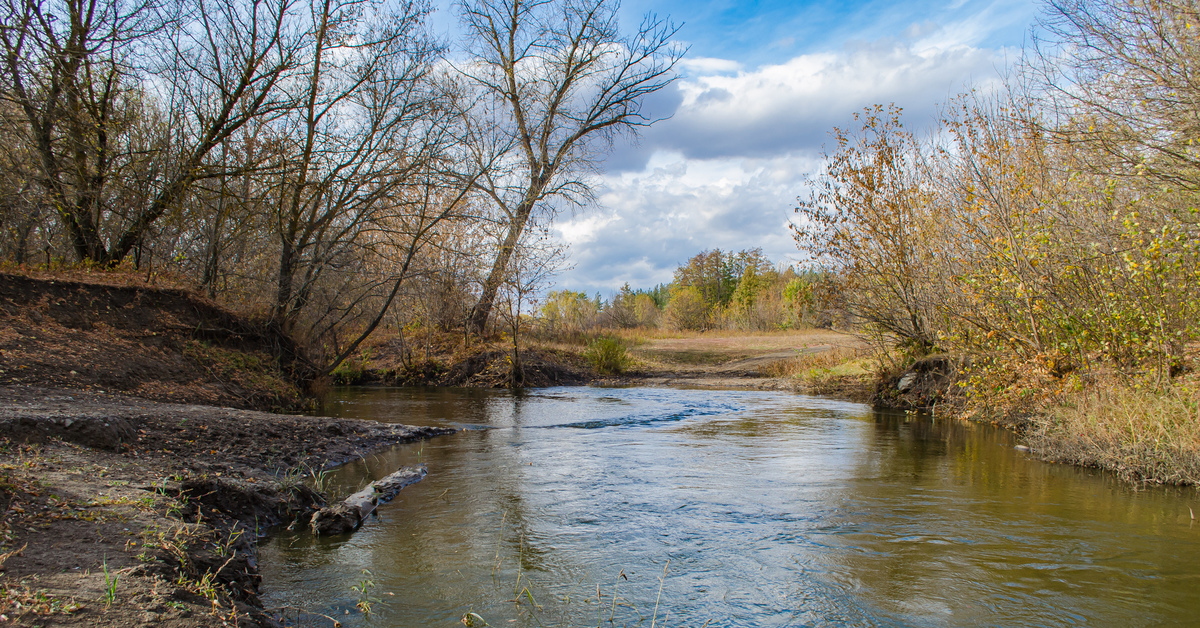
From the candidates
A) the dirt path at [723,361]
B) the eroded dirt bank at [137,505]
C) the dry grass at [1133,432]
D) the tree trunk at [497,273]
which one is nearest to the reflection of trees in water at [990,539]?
the dry grass at [1133,432]

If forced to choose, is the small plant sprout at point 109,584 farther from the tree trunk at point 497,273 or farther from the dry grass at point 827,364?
the dry grass at point 827,364

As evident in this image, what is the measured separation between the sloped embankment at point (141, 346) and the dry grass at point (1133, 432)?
1267 cm

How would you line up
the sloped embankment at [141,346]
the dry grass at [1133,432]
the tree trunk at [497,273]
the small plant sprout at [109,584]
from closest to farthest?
the small plant sprout at [109,584] < the dry grass at [1133,432] < the sloped embankment at [141,346] < the tree trunk at [497,273]

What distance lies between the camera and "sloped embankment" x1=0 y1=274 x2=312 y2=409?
880 cm

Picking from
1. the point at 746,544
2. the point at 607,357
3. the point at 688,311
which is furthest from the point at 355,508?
the point at 688,311

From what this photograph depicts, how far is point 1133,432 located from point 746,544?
18.8 feet

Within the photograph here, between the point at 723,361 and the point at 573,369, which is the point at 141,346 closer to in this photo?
the point at 573,369

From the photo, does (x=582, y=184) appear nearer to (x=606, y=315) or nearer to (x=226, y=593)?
(x=606, y=315)

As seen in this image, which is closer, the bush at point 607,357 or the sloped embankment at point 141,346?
the sloped embankment at point 141,346

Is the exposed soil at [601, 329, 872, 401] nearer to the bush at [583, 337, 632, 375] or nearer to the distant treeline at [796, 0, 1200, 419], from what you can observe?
the bush at [583, 337, 632, 375]

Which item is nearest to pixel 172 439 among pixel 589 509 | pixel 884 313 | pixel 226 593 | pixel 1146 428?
pixel 226 593

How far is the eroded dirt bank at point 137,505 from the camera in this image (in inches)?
121

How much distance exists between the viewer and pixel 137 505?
442 centimetres

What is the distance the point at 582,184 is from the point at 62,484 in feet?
71.9
